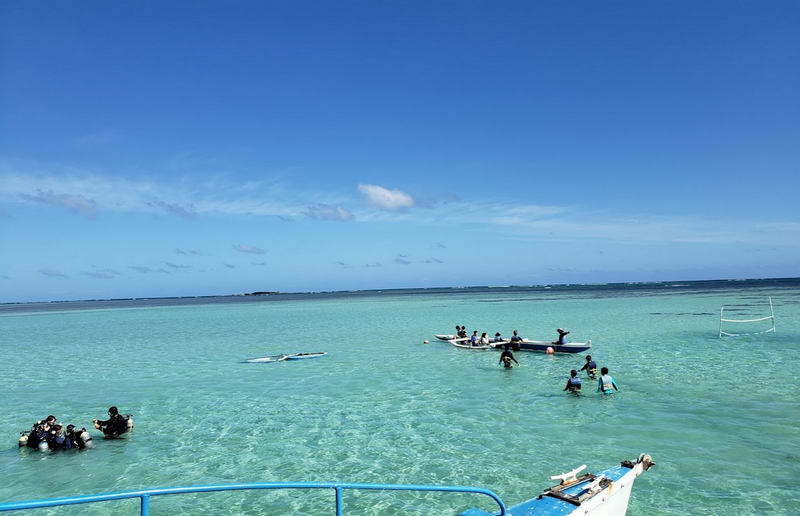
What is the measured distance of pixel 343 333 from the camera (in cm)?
5272

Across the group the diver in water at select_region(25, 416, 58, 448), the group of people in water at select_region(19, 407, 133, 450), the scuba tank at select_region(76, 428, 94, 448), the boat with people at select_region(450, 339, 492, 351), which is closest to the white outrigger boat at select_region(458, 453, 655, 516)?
the scuba tank at select_region(76, 428, 94, 448)

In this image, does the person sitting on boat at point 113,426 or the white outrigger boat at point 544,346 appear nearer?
the person sitting on boat at point 113,426

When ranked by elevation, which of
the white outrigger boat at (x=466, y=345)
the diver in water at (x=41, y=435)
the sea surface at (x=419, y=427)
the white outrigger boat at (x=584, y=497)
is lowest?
the sea surface at (x=419, y=427)

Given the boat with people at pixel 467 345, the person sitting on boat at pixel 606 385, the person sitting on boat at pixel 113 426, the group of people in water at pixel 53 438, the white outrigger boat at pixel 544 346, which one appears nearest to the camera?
Result: the group of people in water at pixel 53 438

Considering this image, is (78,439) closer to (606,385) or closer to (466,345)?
(606,385)

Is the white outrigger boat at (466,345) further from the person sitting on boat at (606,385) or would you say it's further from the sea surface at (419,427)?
the person sitting on boat at (606,385)

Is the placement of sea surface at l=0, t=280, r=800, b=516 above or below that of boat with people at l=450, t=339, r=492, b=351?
below

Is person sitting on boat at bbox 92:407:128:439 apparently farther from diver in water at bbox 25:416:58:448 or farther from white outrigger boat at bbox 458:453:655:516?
white outrigger boat at bbox 458:453:655:516

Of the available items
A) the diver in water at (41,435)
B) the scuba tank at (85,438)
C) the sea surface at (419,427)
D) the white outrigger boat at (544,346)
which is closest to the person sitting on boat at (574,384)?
the sea surface at (419,427)

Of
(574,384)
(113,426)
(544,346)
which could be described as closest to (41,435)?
(113,426)

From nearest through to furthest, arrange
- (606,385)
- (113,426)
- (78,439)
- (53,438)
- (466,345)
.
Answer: (53,438), (78,439), (113,426), (606,385), (466,345)

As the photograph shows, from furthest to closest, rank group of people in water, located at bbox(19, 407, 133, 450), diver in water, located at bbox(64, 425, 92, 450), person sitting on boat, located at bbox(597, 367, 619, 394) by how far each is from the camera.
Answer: person sitting on boat, located at bbox(597, 367, 619, 394) < diver in water, located at bbox(64, 425, 92, 450) < group of people in water, located at bbox(19, 407, 133, 450)

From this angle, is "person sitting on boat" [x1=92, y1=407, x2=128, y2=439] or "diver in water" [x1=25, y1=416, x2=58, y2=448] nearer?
"diver in water" [x1=25, y1=416, x2=58, y2=448]

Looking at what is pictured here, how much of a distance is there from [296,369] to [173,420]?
11017mm
